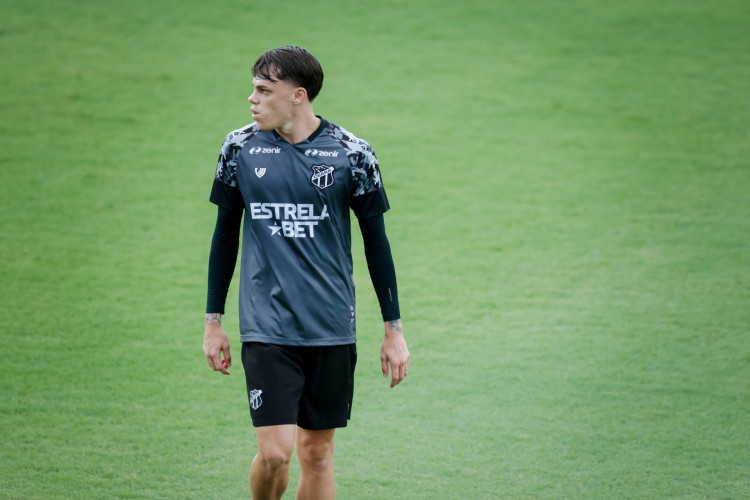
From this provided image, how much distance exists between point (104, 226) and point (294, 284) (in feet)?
13.9

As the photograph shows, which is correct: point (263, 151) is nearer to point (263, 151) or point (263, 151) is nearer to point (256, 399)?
point (263, 151)

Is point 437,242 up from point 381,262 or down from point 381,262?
down

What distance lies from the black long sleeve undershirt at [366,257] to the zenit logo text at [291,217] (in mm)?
152

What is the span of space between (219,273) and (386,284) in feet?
1.92

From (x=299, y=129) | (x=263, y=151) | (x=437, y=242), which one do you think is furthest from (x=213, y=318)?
(x=437, y=242)

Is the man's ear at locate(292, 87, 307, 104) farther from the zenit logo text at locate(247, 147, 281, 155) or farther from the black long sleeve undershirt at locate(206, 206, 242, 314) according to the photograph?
the black long sleeve undershirt at locate(206, 206, 242, 314)

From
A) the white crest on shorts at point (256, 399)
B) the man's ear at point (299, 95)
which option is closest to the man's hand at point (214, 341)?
the white crest on shorts at point (256, 399)

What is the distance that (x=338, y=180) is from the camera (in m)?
2.96

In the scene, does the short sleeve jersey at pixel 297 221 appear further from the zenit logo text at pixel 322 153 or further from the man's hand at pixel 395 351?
the man's hand at pixel 395 351

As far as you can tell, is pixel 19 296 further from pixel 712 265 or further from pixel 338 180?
pixel 712 265

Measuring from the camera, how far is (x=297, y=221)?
295 centimetres

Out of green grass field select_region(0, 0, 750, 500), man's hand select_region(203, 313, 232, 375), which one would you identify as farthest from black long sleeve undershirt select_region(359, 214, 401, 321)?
green grass field select_region(0, 0, 750, 500)

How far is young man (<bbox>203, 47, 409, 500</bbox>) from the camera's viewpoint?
9.63 feet

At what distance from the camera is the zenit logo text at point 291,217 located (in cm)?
294
